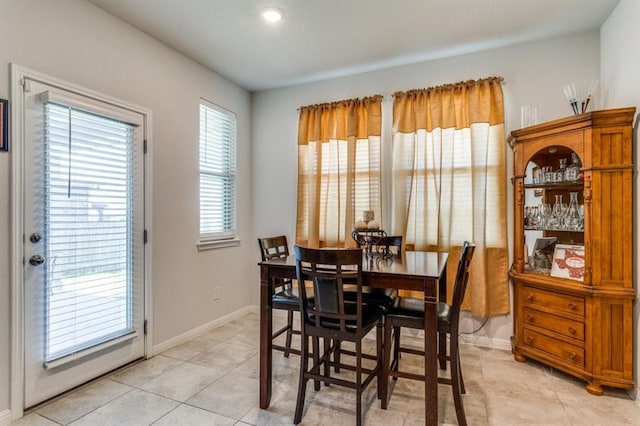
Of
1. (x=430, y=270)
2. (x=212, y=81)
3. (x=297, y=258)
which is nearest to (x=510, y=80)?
(x=430, y=270)

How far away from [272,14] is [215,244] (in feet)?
7.55

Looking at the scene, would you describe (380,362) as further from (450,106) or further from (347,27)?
(347,27)

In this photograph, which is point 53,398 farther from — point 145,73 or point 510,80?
point 510,80

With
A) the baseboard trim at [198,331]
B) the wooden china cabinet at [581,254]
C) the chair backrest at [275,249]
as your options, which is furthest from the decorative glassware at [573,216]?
the baseboard trim at [198,331]

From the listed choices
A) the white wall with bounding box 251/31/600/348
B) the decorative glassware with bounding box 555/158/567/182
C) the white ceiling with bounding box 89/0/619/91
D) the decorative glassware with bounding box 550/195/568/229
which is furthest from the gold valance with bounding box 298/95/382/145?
the decorative glassware with bounding box 550/195/568/229

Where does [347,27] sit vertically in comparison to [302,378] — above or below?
above

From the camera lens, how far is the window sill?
138 inches

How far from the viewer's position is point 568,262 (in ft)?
8.45

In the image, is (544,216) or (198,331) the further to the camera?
(198,331)

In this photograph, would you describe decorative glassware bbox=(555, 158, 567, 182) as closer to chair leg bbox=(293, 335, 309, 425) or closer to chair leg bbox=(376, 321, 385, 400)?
chair leg bbox=(376, 321, 385, 400)

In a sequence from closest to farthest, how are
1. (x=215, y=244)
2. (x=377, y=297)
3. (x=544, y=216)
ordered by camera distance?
(x=377, y=297) < (x=544, y=216) < (x=215, y=244)

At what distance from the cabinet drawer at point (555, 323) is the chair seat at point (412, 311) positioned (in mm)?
989

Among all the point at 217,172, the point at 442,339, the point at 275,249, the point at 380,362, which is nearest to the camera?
the point at 380,362

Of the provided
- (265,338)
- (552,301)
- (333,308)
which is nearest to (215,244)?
(265,338)
